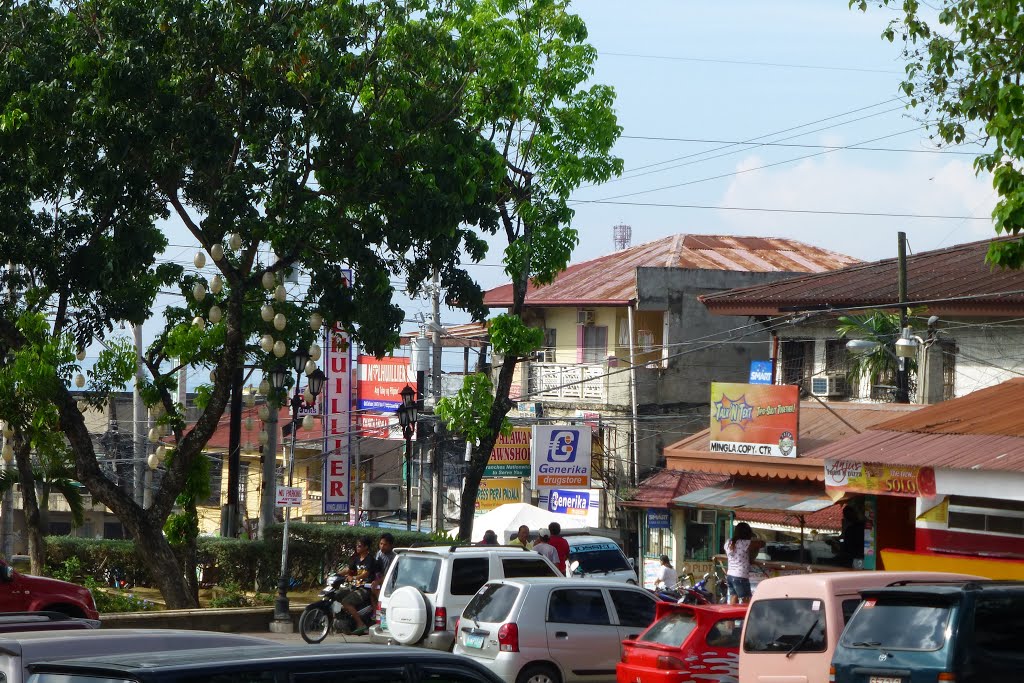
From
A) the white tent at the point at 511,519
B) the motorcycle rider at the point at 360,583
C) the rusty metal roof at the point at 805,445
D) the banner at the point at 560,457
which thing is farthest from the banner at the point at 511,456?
the motorcycle rider at the point at 360,583

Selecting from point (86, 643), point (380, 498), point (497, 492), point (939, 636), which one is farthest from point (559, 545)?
point (497, 492)

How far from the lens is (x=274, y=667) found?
5.79 metres

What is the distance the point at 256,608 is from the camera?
74.1 ft

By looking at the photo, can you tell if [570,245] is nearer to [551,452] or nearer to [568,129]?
[568,129]

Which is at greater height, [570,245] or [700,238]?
[700,238]

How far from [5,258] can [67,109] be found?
3.87 metres

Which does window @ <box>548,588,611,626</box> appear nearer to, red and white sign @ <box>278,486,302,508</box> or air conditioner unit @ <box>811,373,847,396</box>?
red and white sign @ <box>278,486,302,508</box>

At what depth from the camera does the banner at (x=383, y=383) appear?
47.4 meters

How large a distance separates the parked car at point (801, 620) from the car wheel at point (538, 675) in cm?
319

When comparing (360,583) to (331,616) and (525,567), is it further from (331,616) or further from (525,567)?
(525,567)

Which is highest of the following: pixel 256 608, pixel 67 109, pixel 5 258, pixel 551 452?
pixel 67 109

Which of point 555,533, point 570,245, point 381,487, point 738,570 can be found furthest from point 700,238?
point 738,570

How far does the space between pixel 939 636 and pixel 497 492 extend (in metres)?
32.8

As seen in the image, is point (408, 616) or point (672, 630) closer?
point (672, 630)
